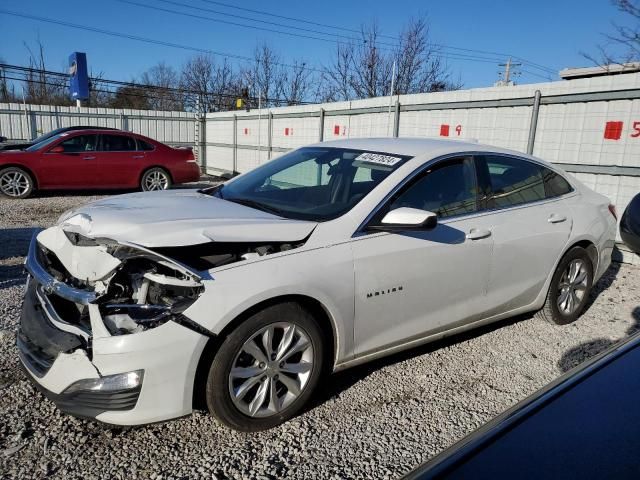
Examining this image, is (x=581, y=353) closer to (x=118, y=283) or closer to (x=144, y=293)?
(x=144, y=293)

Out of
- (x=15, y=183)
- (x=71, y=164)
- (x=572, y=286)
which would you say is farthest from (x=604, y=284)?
(x=15, y=183)

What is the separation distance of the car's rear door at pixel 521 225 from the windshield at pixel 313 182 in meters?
0.91

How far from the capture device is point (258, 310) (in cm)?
257

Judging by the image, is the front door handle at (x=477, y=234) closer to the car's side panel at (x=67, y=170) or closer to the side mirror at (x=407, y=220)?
the side mirror at (x=407, y=220)

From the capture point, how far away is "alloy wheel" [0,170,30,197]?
10500 millimetres

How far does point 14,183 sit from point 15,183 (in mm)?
20

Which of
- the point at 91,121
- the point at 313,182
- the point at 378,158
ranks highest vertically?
the point at 91,121

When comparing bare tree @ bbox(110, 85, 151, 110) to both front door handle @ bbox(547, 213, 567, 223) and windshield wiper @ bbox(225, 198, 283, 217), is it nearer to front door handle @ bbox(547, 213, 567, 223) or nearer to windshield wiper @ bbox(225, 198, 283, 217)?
windshield wiper @ bbox(225, 198, 283, 217)

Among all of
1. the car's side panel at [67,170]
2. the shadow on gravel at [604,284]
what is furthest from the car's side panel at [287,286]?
the car's side panel at [67,170]

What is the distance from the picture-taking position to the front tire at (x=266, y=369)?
2502 mm

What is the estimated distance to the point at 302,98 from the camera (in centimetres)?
3200

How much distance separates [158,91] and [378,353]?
3236cm

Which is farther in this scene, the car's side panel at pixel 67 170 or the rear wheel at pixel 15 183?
the car's side panel at pixel 67 170

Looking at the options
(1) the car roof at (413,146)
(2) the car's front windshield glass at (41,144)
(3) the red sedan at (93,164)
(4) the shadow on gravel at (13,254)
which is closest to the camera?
(1) the car roof at (413,146)
